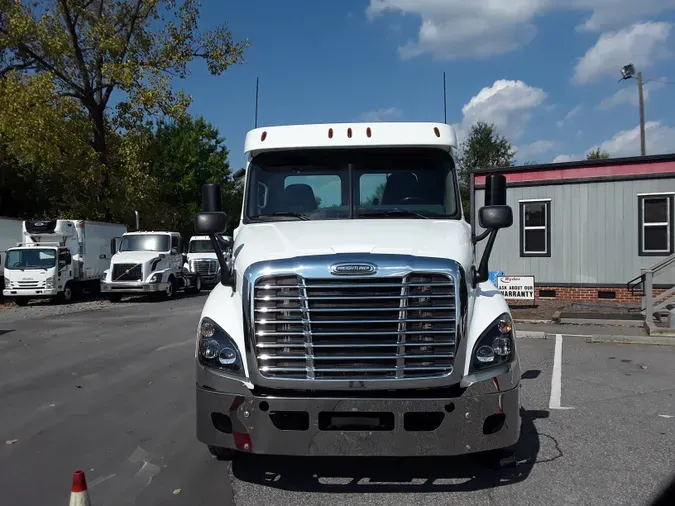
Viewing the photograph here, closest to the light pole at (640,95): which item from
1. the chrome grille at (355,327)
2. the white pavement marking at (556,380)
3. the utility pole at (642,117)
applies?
the utility pole at (642,117)

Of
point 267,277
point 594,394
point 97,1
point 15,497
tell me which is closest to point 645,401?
point 594,394

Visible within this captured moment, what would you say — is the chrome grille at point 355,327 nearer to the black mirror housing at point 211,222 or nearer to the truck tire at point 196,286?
the black mirror housing at point 211,222

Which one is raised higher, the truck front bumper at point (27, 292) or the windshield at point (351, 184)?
the windshield at point (351, 184)

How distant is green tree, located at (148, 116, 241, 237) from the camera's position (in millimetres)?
47584

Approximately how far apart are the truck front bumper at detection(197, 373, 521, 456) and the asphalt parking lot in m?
0.46

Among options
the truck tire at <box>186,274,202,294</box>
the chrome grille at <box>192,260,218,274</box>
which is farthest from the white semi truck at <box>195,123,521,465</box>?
the chrome grille at <box>192,260,218,274</box>

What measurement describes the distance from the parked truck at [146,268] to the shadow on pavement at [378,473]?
1871 centimetres

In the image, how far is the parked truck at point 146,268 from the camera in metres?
22.8

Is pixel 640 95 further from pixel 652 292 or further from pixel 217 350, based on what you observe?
pixel 217 350

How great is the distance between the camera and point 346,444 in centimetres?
407

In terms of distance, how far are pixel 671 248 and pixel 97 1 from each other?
24613 millimetres

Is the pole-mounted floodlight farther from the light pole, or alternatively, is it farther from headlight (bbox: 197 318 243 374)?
headlight (bbox: 197 318 243 374)

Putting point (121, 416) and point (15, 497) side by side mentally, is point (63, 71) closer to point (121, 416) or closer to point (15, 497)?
point (121, 416)

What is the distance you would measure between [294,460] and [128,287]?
61.9 feet
